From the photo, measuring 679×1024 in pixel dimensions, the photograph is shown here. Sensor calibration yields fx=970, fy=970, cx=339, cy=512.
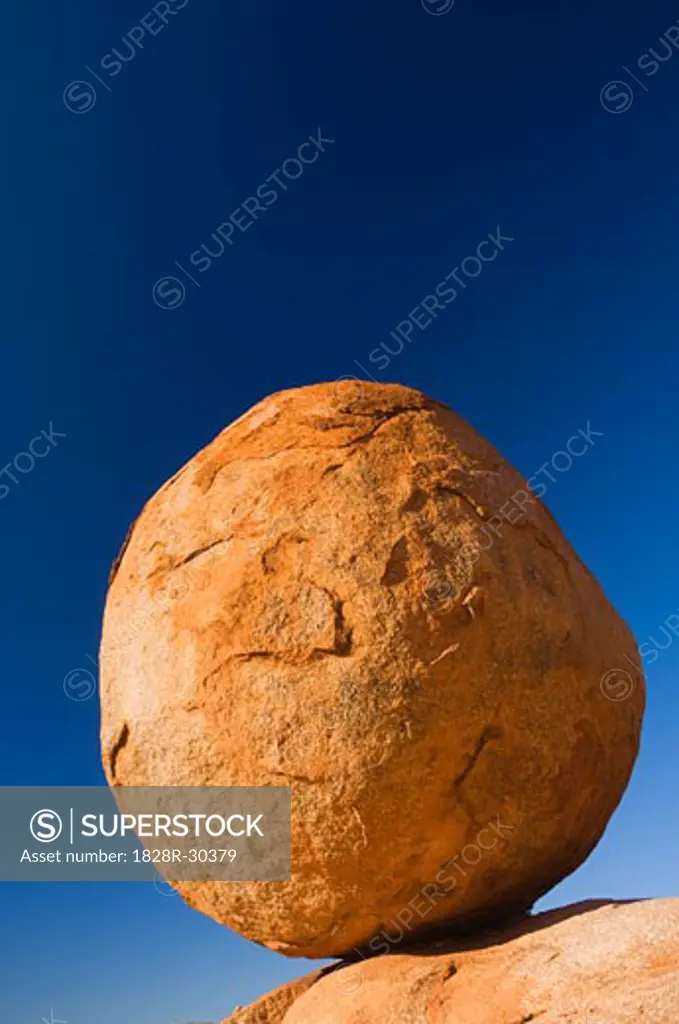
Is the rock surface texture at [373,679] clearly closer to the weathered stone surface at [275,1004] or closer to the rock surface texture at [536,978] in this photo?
the rock surface texture at [536,978]

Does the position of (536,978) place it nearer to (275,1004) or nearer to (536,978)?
(536,978)

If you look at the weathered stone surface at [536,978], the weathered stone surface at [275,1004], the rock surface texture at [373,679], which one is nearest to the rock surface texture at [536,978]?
the weathered stone surface at [536,978]

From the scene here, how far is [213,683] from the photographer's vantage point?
16.6ft

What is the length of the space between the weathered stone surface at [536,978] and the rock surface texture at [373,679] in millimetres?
291

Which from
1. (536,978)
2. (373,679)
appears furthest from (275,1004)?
(373,679)

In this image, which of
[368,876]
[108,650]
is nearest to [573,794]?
[368,876]

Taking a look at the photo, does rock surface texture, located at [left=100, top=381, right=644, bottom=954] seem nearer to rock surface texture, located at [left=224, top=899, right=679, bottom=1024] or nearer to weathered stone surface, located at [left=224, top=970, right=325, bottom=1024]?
rock surface texture, located at [left=224, top=899, right=679, bottom=1024]

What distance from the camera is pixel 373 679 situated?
4.79 m

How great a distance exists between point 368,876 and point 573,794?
1220mm

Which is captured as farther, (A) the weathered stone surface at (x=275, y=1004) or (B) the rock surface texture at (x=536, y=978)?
(A) the weathered stone surface at (x=275, y=1004)

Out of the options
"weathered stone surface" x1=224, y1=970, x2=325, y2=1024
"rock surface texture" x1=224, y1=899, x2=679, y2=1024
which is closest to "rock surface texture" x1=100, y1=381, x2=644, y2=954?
"rock surface texture" x1=224, y1=899, x2=679, y2=1024

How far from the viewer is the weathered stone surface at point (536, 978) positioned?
13.0 ft

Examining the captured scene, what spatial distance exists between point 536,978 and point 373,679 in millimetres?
1509

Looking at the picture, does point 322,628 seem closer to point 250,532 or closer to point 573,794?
point 250,532
